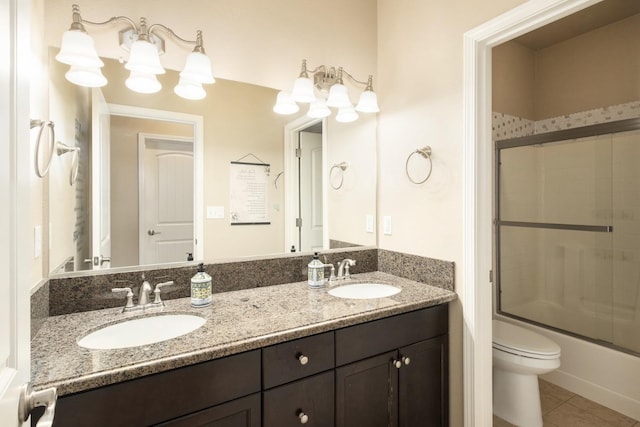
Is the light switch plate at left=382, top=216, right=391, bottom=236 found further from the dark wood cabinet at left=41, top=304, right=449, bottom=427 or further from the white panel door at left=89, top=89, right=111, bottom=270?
the white panel door at left=89, top=89, right=111, bottom=270

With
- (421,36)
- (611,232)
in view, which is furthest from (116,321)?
(611,232)

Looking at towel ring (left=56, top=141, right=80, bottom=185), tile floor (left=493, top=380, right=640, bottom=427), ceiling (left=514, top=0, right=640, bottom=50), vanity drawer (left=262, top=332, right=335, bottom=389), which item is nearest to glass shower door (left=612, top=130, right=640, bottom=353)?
tile floor (left=493, top=380, right=640, bottom=427)

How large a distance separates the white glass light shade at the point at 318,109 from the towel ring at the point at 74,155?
3.70 feet

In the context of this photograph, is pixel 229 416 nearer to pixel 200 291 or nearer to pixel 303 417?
pixel 303 417

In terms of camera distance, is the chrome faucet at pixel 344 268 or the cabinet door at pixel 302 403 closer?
the cabinet door at pixel 302 403

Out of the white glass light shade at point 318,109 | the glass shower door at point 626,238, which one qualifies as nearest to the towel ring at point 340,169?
the white glass light shade at point 318,109

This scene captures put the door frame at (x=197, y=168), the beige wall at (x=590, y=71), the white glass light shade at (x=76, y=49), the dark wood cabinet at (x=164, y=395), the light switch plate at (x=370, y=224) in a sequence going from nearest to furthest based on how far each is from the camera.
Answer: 1. the dark wood cabinet at (x=164, y=395)
2. the white glass light shade at (x=76, y=49)
3. the door frame at (x=197, y=168)
4. the light switch plate at (x=370, y=224)
5. the beige wall at (x=590, y=71)

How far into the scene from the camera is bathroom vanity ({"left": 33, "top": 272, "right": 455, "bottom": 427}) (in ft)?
2.89

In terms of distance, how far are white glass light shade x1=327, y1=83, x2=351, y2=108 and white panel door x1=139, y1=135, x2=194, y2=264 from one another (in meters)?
0.77

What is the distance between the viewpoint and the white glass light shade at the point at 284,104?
1.78m

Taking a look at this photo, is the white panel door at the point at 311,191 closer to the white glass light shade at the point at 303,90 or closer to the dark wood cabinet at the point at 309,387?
the white glass light shade at the point at 303,90

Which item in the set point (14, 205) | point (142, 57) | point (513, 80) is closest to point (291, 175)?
point (142, 57)

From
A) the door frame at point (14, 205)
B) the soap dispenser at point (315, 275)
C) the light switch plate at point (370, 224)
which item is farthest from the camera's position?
the light switch plate at point (370, 224)

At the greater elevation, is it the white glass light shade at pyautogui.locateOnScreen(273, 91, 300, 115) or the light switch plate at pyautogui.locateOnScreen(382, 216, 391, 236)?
the white glass light shade at pyautogui.locateOnScreen(273, 91, 300, 115)
